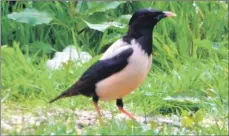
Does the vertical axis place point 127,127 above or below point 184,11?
below

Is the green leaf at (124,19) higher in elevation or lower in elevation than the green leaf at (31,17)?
lower

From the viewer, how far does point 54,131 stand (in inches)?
201

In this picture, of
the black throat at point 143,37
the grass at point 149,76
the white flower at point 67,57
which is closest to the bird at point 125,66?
the black throat at point 143,37

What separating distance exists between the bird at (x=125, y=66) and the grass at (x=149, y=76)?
20cm

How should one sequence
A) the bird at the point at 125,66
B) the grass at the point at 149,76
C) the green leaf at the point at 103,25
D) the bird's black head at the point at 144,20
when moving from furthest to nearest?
the green leaf at the point at 103,25, the grass at the point at 149,76, the bird's black head at the point at 144,20, the bird at the point at 125,66

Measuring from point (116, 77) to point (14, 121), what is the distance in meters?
0.72

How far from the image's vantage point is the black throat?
5.51 m

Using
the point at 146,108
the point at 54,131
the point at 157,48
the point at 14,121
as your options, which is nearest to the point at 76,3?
the point at 157,48

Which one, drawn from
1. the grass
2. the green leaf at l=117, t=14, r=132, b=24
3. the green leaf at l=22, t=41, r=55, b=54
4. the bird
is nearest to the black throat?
the bird

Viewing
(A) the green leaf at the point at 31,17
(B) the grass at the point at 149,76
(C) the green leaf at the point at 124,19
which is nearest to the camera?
(B) the grass at the point at 149,76

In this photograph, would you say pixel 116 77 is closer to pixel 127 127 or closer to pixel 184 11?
pixel 127 127

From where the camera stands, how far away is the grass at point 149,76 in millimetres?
5711

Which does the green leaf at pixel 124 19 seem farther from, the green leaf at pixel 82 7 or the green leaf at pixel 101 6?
the green leaf at pixel 82 7

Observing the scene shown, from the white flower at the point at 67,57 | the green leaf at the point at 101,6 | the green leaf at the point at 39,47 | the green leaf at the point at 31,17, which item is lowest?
the white flower at the point at 67,57
